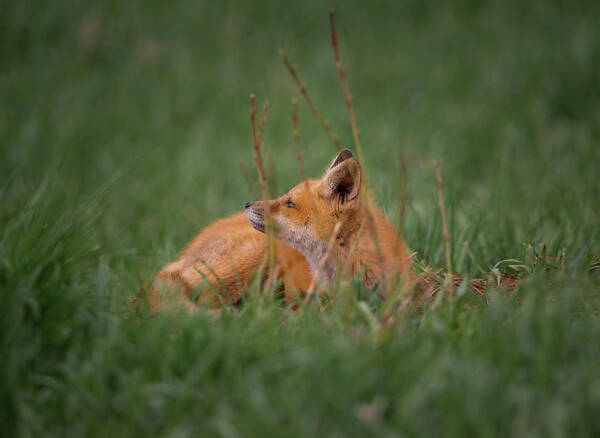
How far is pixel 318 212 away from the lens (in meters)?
3.34

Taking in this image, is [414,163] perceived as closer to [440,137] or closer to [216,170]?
[440,137]

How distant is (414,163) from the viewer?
265 inches

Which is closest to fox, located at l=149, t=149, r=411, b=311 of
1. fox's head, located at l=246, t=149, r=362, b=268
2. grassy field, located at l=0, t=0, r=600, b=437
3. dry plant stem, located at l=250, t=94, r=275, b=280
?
fox's head, located at l=246, t=149, r=362, b=268

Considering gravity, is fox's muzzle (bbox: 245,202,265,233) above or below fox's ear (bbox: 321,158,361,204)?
below

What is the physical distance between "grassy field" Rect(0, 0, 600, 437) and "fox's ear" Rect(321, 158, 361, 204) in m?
0.55

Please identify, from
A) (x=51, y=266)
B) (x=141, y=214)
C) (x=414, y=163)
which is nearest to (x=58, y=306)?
(x=51, y=266)

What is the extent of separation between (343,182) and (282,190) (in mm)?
2502

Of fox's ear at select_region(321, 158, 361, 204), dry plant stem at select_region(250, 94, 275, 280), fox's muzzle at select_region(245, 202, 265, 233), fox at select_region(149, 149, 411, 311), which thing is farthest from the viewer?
fox's muzzle at select_region(245, 202, 265, 233)

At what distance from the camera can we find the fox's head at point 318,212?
3.30 m

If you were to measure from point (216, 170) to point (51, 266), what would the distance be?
423cm

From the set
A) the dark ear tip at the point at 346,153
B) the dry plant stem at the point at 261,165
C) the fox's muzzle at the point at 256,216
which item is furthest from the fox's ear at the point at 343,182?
the dry plant stem at the point at 261,165

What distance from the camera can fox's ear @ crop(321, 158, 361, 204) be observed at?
3.20 metres

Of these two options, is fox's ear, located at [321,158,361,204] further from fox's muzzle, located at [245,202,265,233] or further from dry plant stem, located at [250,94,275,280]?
dry plant stem, located at [250,94,275,280]

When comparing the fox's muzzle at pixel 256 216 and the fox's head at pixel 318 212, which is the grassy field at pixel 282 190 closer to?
the fox's muzzle at pixel 256 216
